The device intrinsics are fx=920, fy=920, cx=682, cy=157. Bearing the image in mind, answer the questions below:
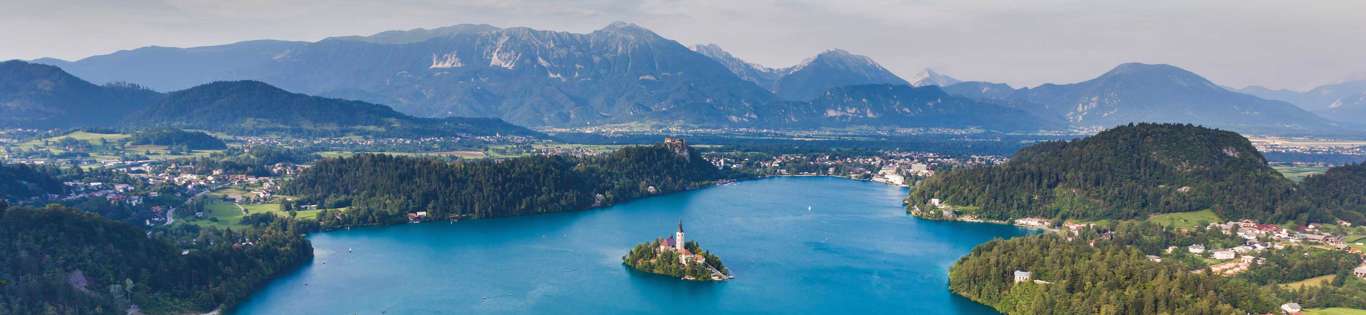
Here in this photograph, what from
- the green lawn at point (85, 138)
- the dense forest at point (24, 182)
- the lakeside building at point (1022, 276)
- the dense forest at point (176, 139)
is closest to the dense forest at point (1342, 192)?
the lakeside building at point (1022, 276)

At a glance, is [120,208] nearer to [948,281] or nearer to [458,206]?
[458,206]

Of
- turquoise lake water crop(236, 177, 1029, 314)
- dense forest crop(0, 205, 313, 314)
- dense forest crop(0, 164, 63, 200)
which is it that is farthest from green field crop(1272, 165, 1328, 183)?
dense forest crop(0, 164, 63, 200)

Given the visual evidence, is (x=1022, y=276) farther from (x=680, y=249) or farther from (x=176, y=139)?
(x=176, y=139)

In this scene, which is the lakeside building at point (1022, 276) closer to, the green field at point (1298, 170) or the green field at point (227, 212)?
the green field at point (227, 212)

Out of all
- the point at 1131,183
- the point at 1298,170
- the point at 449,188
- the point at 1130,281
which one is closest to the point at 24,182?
the point at 449,188

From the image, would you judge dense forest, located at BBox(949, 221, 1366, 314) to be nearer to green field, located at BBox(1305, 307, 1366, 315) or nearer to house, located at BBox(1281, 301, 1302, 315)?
green field, located at BBox(1305, 307, 1366, 315)
